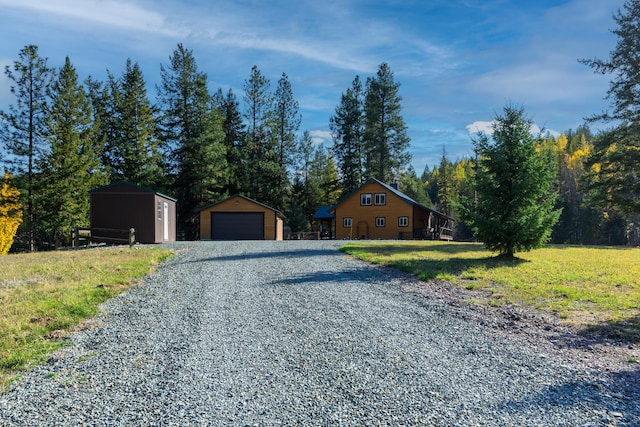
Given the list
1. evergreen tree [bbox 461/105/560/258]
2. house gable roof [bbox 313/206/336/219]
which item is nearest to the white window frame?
house gable roof [bbox 313/206/336/219]

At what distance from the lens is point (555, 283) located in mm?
10641

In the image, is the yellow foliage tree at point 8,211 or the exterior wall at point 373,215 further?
the exterior wall at point 373,215

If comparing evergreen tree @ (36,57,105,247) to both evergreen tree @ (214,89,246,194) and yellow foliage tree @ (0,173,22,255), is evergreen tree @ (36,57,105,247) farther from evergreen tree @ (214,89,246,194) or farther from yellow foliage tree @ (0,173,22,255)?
evergreen tree @ (214,89,246,194)

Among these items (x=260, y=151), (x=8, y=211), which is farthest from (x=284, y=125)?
(x=8, y=211)

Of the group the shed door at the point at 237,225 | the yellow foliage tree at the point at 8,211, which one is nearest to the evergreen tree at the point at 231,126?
the shed door at the point at 237,225

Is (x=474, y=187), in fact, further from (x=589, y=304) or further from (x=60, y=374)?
(x=60, y=374)

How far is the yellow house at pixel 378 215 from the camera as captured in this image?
37.7 metres

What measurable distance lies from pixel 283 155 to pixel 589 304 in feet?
126

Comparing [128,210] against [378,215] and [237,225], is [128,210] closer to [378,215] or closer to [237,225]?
[237,225]

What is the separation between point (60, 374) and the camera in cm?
475

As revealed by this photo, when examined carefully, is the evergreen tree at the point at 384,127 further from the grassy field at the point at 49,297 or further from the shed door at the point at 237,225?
the grassy field at the point at 49,297

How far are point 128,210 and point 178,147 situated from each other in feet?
58.0

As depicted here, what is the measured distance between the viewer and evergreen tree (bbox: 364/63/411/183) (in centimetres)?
4641

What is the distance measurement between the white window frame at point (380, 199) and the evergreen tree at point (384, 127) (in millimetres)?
9056
